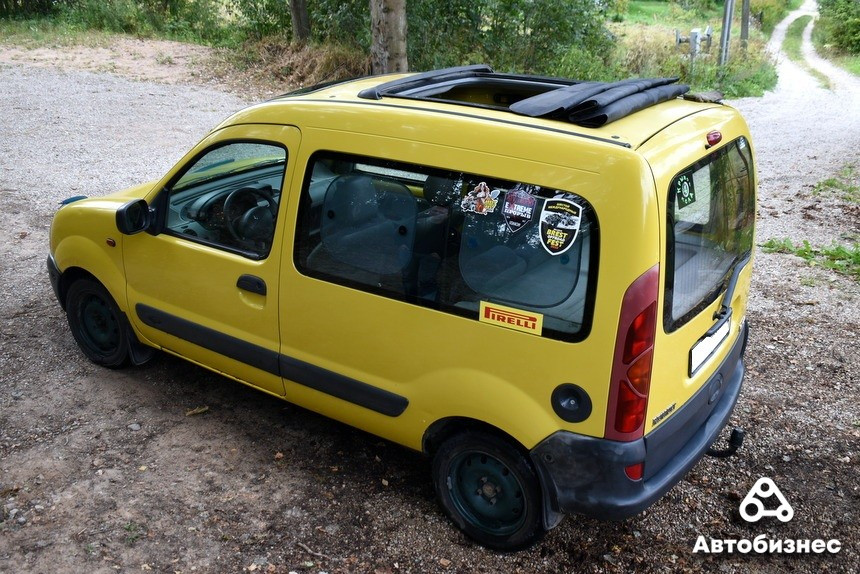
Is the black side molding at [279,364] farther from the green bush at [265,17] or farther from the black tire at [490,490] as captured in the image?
the green bush at [265,17]

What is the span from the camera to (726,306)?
348 cm

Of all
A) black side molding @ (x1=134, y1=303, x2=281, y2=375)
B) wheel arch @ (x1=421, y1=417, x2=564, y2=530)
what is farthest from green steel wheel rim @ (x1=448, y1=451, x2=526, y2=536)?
black side molding @ (x1=134, y1=303, x2=281, y2=375)

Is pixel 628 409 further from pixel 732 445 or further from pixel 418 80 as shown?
pixel 418 80

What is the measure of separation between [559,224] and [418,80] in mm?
1457

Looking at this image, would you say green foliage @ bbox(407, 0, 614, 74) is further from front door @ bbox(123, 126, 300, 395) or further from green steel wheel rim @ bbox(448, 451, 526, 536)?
green steel wheel rim @ bbox(448, 451, 526, 536)

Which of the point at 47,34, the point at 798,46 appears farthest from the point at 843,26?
the point at 47,34

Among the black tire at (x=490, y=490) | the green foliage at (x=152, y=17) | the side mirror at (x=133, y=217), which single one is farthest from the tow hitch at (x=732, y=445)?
the green foliage at (x=152, y=17)

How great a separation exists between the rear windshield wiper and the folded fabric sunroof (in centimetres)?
88

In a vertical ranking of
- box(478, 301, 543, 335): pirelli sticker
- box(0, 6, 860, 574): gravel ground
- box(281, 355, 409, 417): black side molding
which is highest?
box(478, 301, 543, 335): pirelli sticker

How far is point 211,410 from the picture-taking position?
454 centimetres

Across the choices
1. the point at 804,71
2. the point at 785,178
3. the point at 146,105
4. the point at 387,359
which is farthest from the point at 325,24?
the point at 804,71

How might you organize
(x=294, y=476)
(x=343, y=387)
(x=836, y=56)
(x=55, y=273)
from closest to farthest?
(x=343, y=387)
(x=294, y=476)
(x=55, y=273)
(x=836, y=56)

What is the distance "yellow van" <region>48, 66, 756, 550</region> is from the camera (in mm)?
2875

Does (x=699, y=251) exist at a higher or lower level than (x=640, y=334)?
higher
